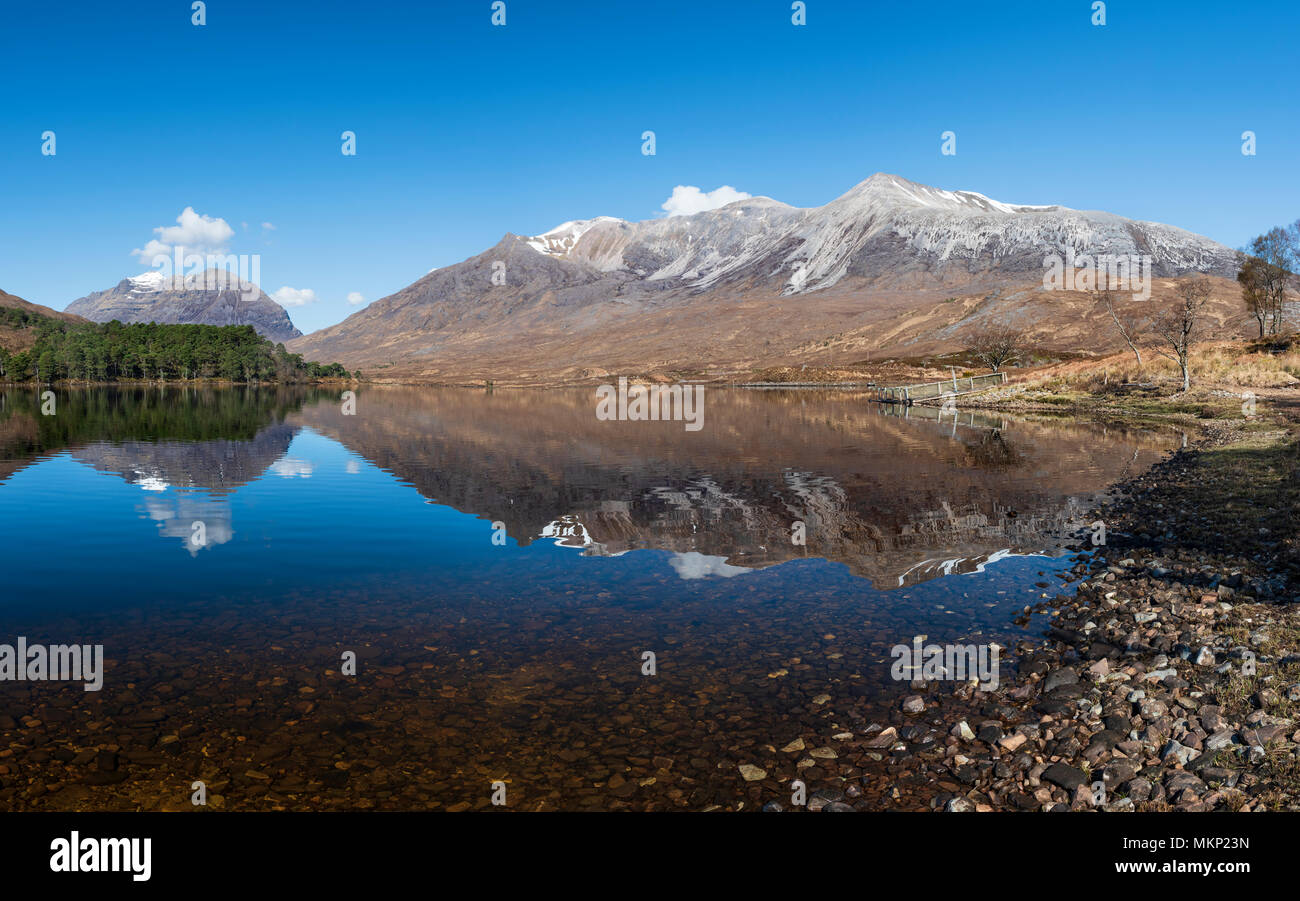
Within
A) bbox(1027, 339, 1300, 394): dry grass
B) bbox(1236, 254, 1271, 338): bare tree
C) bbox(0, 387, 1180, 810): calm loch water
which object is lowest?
bbox(0, 387, 1180, 810): calm loch water

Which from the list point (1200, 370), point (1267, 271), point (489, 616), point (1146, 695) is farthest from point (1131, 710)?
point (1267, 271)

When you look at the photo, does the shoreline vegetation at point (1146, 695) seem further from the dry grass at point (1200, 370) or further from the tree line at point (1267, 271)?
the tree line at point (1267, 271)

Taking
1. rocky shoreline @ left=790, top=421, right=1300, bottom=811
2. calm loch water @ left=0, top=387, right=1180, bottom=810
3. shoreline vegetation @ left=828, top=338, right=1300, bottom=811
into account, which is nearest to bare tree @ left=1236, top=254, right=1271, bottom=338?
calm loch water @ left=0, top=387, right=1180, bottom=810

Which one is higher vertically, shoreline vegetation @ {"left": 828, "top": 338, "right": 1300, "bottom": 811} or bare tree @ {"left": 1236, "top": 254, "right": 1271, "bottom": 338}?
bare tree @ {"left": 1236, "top": 254, "right": 1271, "bottom": 338}

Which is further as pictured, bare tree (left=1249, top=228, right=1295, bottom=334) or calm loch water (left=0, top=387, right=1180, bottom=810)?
bare tree (left=1249, top=228, right=1295, bottom=334)

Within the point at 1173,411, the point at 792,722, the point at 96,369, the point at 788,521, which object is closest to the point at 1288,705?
the point at 792,722

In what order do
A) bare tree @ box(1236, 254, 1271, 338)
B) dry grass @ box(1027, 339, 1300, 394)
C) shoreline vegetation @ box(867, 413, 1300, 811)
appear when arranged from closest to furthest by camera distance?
shoreline vegetation @ box(867, 413, 1300, 811)
dry grass @ box(1027, 339, 1300, 394)
bare tree @ box(1236, 254, 1271, 338)

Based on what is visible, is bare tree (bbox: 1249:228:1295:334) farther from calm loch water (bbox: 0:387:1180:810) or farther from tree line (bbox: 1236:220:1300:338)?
calm loch water (bbox: 0:387:1180:810)
